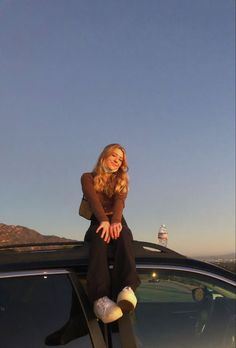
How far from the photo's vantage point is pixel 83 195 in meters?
4.49

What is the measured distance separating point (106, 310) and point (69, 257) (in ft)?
1.35

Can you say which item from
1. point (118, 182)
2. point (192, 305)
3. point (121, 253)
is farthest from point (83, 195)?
point (192, 305)

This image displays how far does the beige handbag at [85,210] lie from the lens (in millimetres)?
4402

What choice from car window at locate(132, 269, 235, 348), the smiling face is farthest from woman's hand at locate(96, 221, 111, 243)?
the smiling face

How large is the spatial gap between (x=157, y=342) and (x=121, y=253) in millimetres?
592

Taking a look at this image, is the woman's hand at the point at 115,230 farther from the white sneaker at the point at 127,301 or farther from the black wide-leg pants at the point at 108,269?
the white sneaker at the point at 127,301

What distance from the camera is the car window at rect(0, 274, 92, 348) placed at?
3221 mm

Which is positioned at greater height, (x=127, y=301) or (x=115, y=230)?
(x=115, y=230)

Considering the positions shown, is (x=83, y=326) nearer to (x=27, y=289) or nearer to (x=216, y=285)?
(x=27, y=289)

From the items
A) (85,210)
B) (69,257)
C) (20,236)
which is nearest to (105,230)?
(69,257)

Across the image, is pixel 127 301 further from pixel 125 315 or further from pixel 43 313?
pixel 43 313

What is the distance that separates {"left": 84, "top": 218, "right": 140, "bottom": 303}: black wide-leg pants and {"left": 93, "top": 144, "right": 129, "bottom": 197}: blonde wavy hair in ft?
1.94

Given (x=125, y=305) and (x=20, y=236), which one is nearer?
(x=125, y=305)

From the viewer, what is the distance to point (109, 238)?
3943 mm
